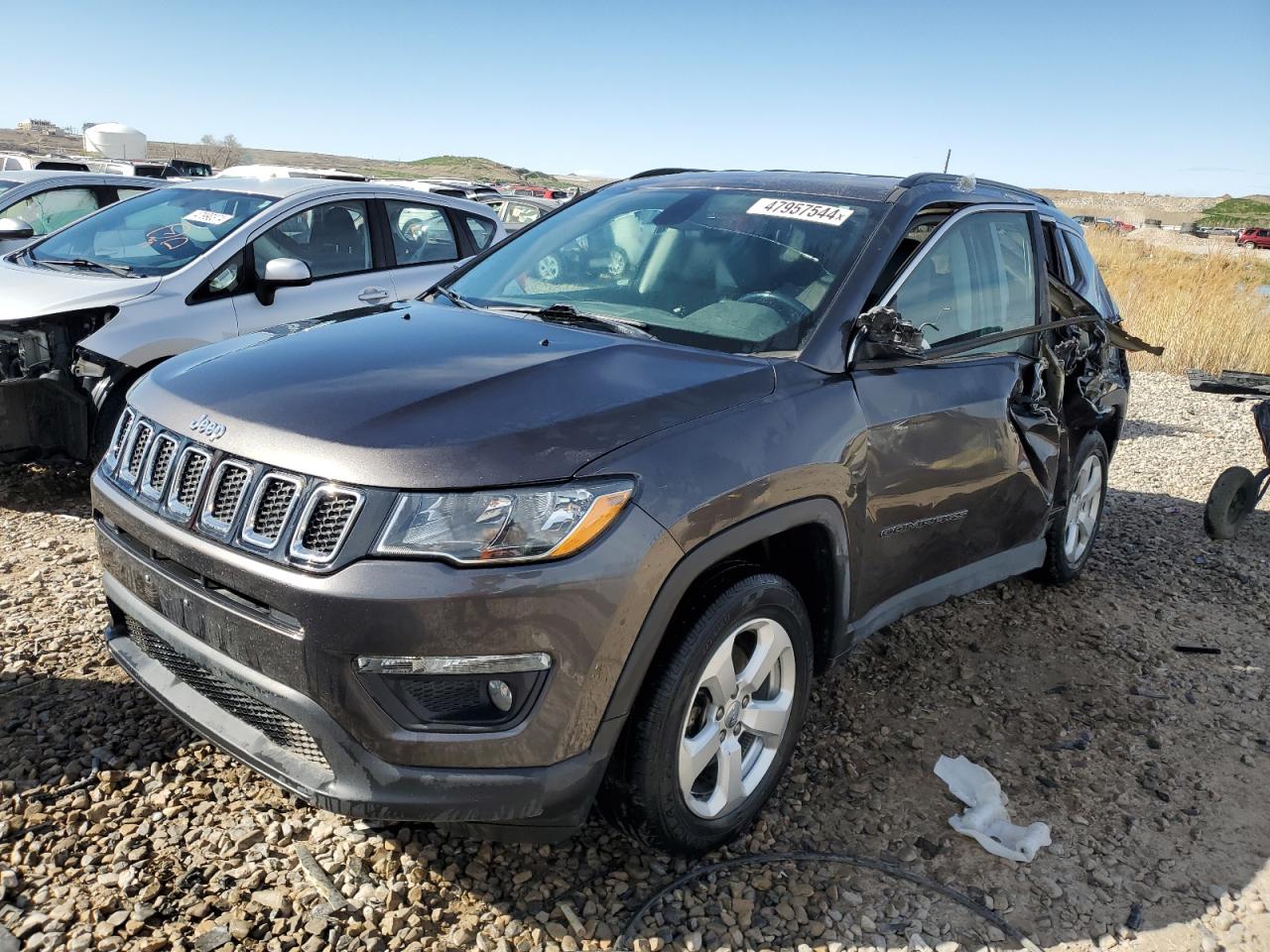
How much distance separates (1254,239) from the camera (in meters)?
57.7

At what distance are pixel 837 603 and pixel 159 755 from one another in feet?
6.98

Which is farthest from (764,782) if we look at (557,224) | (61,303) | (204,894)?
(61,303)

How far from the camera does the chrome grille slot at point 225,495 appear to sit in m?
2.30

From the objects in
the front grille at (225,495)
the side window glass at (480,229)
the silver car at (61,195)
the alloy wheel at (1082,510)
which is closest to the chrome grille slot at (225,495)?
the front grille at (225,495)

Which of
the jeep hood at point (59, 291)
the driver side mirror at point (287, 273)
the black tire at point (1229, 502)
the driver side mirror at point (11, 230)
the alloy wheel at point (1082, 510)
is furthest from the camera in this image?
the driver side mirror at point (11, 230)

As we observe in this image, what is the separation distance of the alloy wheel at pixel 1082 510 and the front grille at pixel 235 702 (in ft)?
12.4

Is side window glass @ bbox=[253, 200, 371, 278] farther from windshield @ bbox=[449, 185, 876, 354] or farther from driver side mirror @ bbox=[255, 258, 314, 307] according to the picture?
windshield @ bbox=[449, 185, 876, 354]

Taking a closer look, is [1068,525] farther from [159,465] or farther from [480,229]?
[480,229]

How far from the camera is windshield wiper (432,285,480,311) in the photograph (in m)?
3.51

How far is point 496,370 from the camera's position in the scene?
104 inches

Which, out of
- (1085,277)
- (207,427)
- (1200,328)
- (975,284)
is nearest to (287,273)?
(207,427)

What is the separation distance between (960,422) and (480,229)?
4711mm

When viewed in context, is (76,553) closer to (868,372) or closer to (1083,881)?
(868,372)

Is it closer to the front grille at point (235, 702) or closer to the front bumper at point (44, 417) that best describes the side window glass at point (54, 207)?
the front bumper at point (44, 417)
